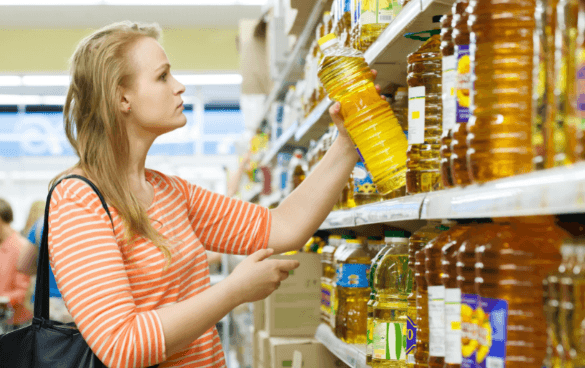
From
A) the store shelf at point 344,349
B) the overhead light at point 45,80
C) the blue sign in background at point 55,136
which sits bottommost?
the store shelf at point 344,349

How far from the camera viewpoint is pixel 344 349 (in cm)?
194

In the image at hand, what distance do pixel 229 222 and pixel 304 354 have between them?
87cm

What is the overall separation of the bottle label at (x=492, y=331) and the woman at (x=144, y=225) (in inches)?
27.1

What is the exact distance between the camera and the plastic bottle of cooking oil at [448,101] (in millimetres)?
1062

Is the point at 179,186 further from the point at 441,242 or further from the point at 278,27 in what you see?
the point at 278,27

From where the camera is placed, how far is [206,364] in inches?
63.2

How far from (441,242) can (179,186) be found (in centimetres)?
92

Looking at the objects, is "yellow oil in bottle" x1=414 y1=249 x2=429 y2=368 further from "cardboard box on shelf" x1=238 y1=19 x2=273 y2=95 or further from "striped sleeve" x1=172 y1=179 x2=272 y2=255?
"cardboard box on shelf" x1=238 y1=19 x2=273 y2=95

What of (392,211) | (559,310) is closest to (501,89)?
(559,310)

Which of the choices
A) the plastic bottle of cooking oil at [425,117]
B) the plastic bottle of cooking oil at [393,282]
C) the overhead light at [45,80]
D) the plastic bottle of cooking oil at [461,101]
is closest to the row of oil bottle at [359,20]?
the plastic bottle of cooking oil at [425,117]

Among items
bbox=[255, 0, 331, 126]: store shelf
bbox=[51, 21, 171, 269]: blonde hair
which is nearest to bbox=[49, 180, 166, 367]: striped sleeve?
bbox=[51, 21, 171, 269]: blonde hair

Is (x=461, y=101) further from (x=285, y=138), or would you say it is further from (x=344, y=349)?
(x=285, y=138)

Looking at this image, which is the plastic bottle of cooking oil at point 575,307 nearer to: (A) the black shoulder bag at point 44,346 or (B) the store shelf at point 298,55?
(A) the black shoulder bag at point 44,346

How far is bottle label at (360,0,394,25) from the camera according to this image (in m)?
1.68
